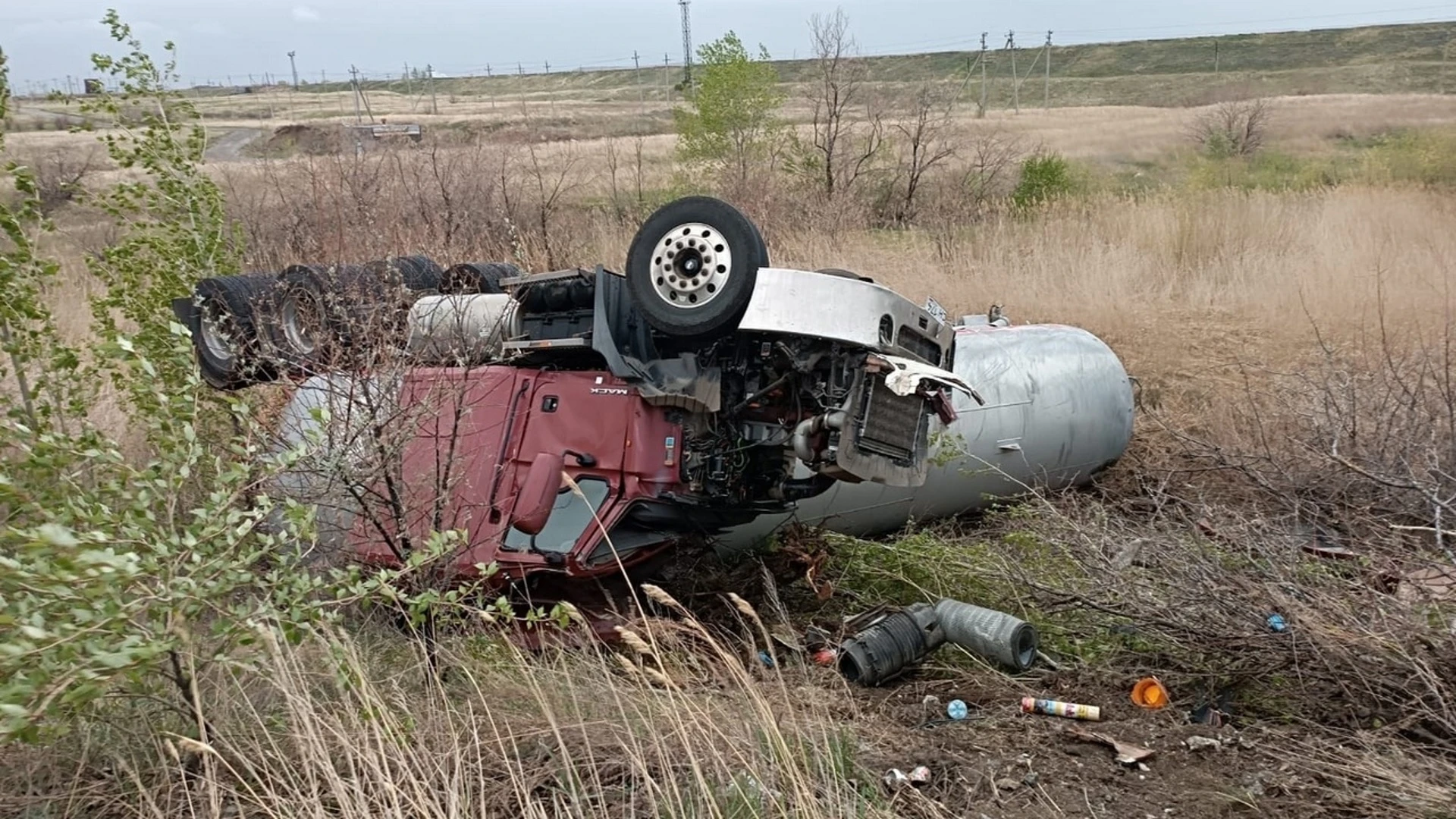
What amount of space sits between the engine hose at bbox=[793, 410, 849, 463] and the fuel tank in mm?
1318

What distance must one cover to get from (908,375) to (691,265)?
1217 mm

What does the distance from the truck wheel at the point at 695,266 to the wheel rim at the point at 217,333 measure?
7.62 ft

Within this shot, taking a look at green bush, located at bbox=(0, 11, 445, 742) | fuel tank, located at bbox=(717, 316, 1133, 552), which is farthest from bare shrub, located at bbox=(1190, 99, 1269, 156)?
green bush, located at bbox=(0, 11, 445, 742)

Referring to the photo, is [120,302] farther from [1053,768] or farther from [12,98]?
[1053,768]

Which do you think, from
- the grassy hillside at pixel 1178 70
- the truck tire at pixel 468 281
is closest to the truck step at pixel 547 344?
the truck tire at pixel 468 281

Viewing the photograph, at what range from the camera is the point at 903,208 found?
17875mm

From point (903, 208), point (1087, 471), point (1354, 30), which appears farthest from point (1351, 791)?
point (1354, 30)

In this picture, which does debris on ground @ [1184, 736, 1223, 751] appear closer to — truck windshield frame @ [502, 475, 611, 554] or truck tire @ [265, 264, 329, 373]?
truck windshield frame @ [502, 475, 611, 554]

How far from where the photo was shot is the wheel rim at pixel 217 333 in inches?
237

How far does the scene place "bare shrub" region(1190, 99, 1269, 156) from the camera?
29672 mm

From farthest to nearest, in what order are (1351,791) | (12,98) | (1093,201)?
1. (1093,201)
2. (12,98)
3. (1351,791)

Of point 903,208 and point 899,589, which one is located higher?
point 903,208

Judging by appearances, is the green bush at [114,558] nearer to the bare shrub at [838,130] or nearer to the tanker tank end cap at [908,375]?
the tanker tank end cap at [908,375]

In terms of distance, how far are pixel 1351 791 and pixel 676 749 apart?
2.12 meters
